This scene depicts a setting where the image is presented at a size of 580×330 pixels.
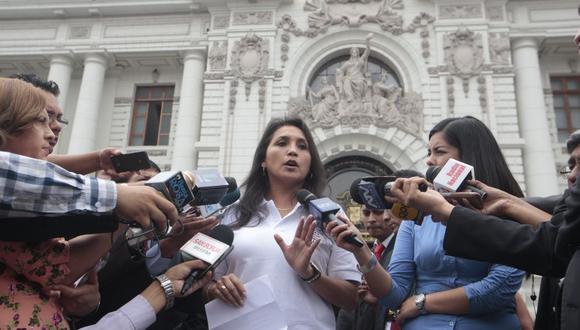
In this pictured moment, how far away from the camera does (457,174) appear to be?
212 centimetres

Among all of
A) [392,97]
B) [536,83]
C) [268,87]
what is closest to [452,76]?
[392,97]

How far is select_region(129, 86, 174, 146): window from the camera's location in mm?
14531

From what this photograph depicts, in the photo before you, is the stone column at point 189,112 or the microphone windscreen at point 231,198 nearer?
the microphone windscreen at point 231,198

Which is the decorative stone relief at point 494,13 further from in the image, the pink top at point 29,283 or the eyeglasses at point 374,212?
the pink top at point 29,283

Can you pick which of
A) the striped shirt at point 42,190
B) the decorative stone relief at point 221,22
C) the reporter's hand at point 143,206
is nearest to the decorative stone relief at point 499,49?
the decorative stone relief at point 221,22

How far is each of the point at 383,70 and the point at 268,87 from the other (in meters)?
3.77

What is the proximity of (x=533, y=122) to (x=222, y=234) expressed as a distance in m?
12.5

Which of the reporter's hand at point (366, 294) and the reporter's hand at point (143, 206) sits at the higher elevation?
the reporter's hand at point (143, 206)

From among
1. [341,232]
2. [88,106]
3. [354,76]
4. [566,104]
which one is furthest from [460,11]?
[341,232]

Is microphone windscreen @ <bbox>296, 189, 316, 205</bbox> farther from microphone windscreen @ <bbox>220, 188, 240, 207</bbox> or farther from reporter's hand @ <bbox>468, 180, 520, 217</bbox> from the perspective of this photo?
reporter's hand @ <bbox>468, 180, 520, 217</bbox>

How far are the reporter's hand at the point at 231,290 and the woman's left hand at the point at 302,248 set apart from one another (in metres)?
0.27

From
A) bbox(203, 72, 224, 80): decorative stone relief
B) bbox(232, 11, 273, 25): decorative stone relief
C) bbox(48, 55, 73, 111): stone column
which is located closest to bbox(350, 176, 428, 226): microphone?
bbox(203, 72, 224, 80): decorative stone relief

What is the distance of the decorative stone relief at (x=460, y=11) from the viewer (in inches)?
508

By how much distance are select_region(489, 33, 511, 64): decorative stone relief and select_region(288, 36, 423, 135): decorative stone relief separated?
2524 mm
